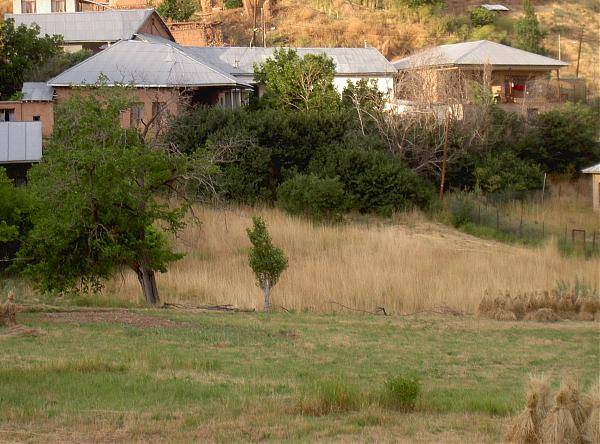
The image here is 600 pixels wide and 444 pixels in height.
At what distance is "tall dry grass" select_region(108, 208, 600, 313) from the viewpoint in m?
23.8

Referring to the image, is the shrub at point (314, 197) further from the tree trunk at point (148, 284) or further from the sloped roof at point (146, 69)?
the tree trunk at point (148, 284)

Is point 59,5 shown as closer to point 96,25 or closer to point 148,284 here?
point 96,25

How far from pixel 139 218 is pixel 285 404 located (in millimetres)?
12065

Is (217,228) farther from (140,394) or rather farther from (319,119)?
(140,394)

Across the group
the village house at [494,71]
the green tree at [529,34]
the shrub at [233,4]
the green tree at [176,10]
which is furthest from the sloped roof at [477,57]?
the shrub at [233,4]

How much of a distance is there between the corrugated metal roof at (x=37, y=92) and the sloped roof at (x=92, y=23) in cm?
1162

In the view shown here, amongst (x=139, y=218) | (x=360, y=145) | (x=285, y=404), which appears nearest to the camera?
(x=285, y=404)

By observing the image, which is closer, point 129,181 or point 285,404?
point 285,404

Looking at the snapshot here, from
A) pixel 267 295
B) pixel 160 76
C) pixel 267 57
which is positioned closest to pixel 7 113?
pixel 160 76

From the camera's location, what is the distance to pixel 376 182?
3800 centimetres

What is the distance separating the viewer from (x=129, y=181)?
70.7 feet

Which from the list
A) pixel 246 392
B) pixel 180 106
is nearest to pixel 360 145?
pixel 180 106

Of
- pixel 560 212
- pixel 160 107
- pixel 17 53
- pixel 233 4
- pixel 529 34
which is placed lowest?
pixel 560 212

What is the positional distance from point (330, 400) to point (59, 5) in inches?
2407
